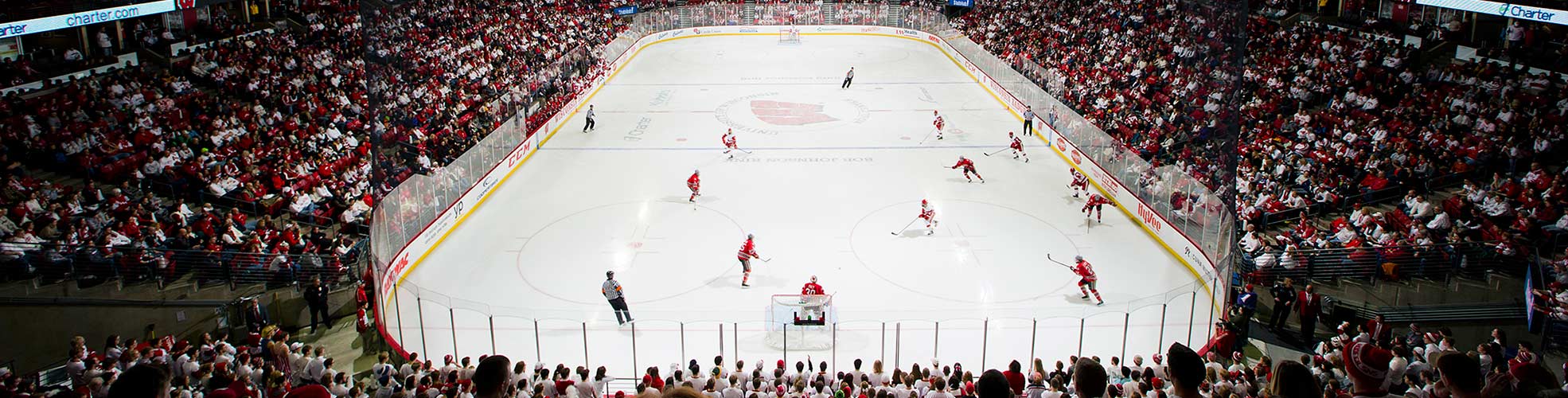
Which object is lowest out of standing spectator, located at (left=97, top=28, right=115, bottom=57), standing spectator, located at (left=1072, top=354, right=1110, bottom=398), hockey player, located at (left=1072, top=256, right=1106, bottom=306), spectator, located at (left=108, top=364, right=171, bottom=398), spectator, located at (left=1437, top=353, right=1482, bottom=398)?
hockey player, located at (left=1072, top=256, right=1106, bottom=306)

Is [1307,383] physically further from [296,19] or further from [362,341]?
[296,19]

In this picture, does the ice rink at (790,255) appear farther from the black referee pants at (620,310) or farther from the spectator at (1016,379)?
the spectator at (1016,379)

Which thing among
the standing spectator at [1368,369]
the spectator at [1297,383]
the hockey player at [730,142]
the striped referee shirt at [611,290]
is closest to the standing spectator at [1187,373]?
the spectator at [1297,383]

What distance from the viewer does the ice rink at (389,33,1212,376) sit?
16.3m

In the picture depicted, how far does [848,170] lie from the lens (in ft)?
92.8

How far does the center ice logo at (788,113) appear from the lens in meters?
35.4

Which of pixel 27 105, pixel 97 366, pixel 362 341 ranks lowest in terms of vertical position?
pixel 362 341

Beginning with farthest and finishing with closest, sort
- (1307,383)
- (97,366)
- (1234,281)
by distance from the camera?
1. (1234,281)
2. (97,366)
3. (1307,383)

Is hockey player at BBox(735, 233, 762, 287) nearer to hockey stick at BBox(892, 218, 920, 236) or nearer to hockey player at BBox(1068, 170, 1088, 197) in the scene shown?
hockey stick at BBox(892, 218, 920, 236)

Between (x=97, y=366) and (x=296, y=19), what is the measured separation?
101 feet

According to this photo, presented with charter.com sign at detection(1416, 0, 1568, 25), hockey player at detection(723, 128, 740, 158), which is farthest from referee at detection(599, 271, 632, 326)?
charter.com sign at detection(1416, 0, 1568, 25)

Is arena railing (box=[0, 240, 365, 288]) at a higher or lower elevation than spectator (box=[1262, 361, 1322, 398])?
lower

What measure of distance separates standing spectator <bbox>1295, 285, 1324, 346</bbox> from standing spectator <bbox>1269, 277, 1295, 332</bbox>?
8.0 inches

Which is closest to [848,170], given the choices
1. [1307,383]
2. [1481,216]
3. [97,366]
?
[1481,216]
